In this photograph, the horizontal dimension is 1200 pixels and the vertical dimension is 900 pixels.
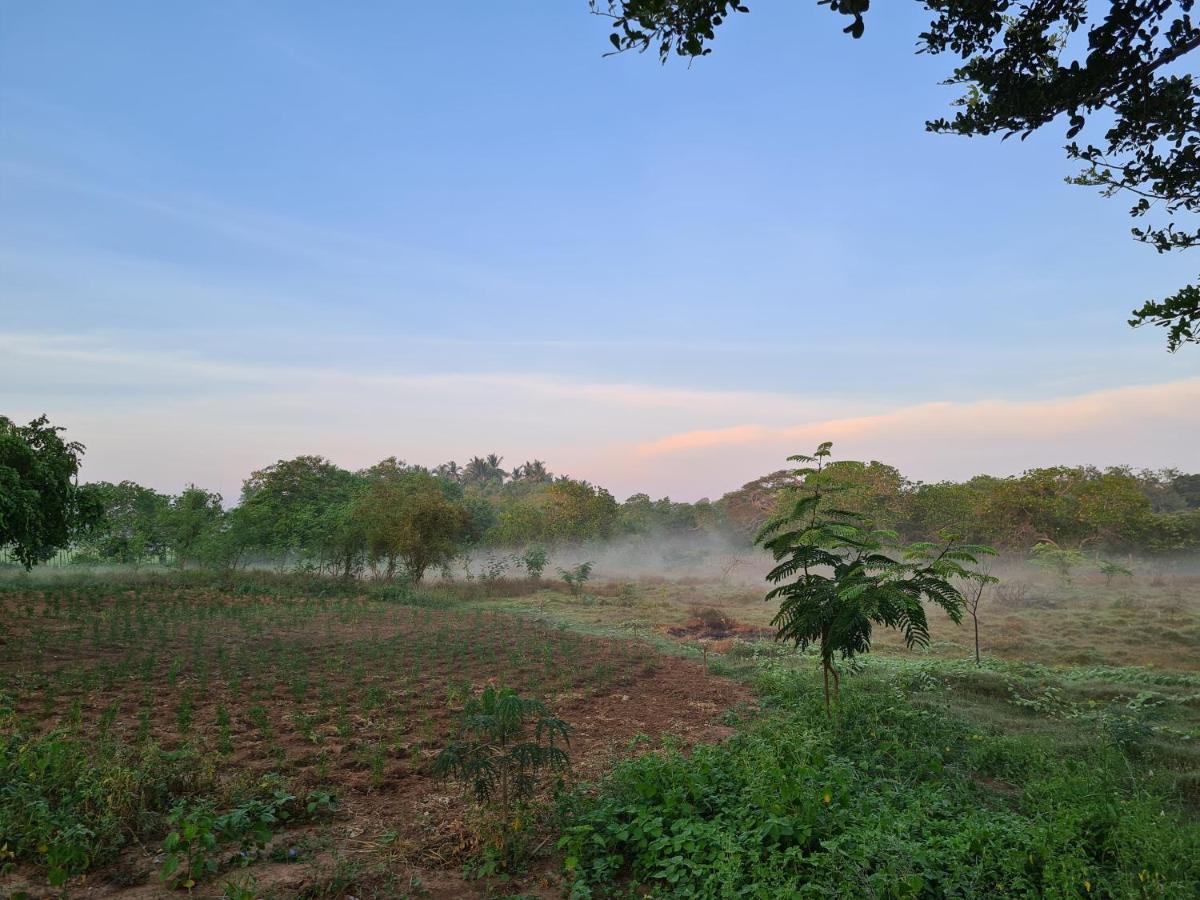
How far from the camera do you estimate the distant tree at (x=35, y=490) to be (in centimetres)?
1000

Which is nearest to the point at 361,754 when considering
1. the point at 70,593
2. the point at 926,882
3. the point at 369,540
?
the point at 926,882

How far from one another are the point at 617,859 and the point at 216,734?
516 centimetres

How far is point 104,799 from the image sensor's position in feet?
14.9

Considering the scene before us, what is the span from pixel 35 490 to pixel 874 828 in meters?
13.4

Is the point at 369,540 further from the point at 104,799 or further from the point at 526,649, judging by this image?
the point at 104,799

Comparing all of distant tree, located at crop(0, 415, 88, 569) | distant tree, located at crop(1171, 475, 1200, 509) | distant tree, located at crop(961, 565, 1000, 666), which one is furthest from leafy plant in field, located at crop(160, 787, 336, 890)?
distant tree, located at crop(1171, 475, 1200, 509)

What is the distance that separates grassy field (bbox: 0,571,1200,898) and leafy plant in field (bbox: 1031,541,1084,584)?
12793 millimetres

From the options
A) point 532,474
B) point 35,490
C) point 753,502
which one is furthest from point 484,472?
point 35,490

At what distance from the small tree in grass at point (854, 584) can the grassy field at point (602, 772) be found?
1.12m

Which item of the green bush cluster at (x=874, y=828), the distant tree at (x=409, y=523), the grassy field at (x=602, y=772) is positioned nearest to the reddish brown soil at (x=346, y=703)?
the grassy field at (x=602, y=772)

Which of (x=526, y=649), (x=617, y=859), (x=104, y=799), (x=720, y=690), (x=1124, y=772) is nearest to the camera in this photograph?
(x=617, y=859)

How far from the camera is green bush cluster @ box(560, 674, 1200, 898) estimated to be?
352 cm

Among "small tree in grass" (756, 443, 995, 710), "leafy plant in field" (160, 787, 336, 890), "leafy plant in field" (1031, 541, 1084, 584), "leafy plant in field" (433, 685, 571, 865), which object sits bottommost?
"leafy plant in field" (1031, 541, 1084, 584)

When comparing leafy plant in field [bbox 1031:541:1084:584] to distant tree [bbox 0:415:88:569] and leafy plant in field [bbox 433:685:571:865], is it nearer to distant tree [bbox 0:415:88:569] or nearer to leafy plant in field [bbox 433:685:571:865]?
leafy plant in field [bbox 433:685:571:865]
